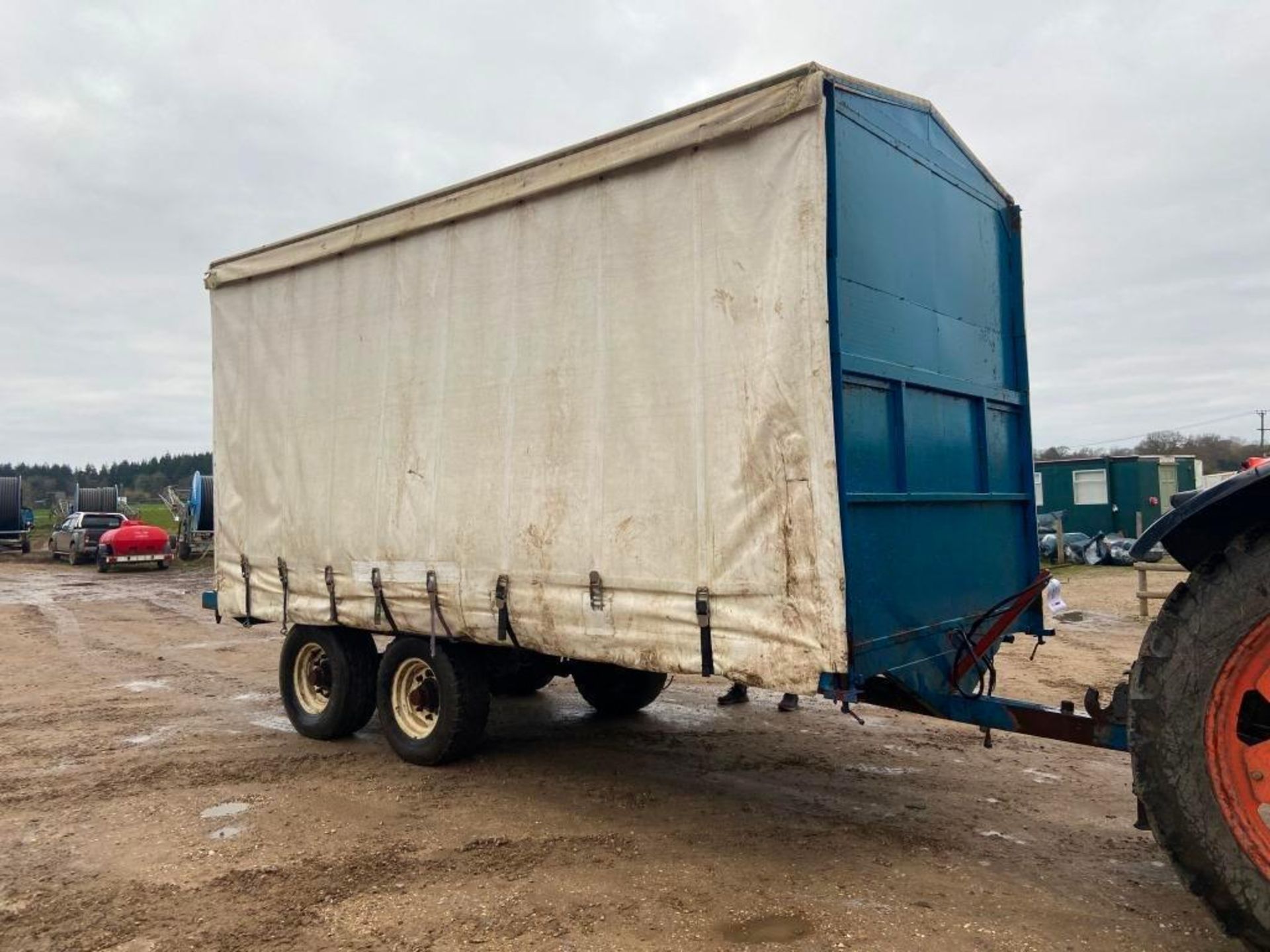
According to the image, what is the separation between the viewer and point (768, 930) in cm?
364

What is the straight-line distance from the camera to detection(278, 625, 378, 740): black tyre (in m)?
6.62

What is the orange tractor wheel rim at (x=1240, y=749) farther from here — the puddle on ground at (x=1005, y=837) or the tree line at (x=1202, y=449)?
the tree line at (x=1202, y=449)

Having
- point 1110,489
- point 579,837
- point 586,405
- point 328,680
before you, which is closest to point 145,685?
point 328,680

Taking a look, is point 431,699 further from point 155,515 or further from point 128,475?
point 128,475

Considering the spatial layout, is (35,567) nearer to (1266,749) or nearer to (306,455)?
(306,455)

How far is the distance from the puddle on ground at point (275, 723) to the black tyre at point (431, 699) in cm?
141

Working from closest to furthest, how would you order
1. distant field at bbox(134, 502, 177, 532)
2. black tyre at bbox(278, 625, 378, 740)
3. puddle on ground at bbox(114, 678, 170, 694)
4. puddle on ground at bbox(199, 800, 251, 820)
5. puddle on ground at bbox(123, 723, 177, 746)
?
puddle on ground at bbox(199, 800, 251, 820), black tyre at bbox(278, 625, 378, 740), puddle on ground at bbox(123, 723, 177, 746), puddle on ground at bbox(114, 678, 170, 694), distant field at bbox(134, 502, 177, 532)

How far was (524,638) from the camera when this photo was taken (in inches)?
201

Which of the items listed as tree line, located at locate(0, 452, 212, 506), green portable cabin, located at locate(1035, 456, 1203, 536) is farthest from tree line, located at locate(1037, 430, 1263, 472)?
tree line, located at locate(0, 452, 212, 506)

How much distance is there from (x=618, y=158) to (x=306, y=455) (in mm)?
3453

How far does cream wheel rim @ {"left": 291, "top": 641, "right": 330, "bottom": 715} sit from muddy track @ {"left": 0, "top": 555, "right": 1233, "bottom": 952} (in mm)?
295

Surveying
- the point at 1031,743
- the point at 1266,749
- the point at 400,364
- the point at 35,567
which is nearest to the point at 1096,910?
the point at 1266,749

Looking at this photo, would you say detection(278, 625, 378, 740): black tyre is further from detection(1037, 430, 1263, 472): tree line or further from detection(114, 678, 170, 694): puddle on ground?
detection(1037, 430, 1263, 472): tree line

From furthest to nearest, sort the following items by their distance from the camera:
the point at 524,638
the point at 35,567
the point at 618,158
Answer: the point at 35,567 → the point at 524,638 → the point at 618,158
